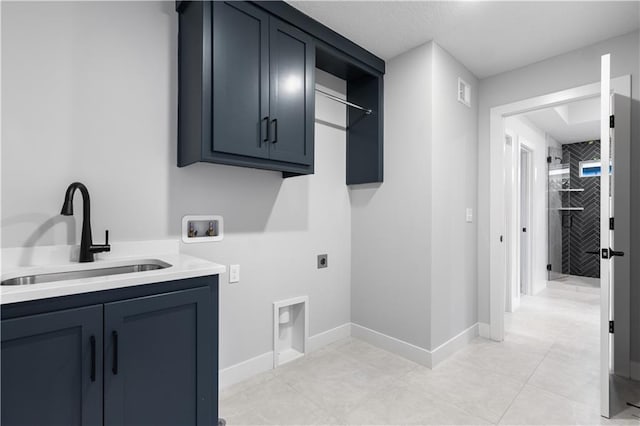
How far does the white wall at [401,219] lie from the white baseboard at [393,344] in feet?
0.13

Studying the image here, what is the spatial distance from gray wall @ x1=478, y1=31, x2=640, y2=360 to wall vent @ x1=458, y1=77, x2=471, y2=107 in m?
0.27

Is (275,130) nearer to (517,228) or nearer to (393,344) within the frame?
(393,344)

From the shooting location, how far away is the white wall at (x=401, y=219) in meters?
2.48

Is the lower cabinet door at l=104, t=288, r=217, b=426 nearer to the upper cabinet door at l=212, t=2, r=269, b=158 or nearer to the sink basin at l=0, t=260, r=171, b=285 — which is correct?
the sink basin at l=0, t=260, r=171, b=285

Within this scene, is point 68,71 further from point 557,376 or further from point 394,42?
point 557,376

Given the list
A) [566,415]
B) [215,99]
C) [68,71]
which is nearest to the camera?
[68,71]

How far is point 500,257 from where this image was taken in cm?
297

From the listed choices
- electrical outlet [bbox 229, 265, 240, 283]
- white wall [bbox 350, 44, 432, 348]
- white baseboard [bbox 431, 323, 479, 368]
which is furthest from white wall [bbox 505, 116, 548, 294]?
electrical outlet [bbox 229, 265, 240, 283]

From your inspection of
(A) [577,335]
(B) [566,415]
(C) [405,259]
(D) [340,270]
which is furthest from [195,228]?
(A) [577,335]

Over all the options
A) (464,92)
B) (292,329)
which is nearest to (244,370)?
(292,329)

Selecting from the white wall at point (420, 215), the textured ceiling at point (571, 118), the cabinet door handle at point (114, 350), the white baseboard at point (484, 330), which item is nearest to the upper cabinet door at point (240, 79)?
the cabinet door handle at point (114, 350)

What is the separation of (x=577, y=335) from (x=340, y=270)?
2.40 metres

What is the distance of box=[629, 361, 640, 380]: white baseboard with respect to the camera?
2.28 m

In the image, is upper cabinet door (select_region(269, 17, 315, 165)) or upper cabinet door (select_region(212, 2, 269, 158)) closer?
upper cabinet door (select_region(212, 2, 269, 158))
